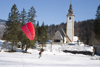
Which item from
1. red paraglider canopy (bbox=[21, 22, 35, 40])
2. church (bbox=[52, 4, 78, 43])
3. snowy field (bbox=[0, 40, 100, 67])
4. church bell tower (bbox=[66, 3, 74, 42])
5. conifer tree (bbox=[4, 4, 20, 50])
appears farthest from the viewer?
church bell tower (bbox=[66, 3, 74, 42])

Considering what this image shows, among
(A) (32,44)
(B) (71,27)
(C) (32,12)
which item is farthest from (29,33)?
(B) (71,27)

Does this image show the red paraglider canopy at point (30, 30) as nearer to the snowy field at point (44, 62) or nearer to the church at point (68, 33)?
the snowy field at point (44, 62)

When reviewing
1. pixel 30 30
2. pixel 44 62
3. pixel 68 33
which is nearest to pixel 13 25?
pixel 30 30

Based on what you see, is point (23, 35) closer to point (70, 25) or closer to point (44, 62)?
point (44, 62)

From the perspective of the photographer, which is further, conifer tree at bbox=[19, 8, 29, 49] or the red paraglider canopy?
conifer tree at bbox=[19, 8, 29, 49]

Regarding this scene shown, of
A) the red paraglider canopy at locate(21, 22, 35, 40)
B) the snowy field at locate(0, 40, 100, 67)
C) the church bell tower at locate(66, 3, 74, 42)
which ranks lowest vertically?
the snowy field at locate(0, 40, 100, 67)

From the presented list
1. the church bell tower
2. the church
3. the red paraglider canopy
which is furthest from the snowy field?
the church bell tower

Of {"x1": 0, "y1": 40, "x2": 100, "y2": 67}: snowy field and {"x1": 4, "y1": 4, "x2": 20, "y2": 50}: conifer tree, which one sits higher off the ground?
{"x1": 4, "y1": 4, "x2": 20, "y2": 50}: conifer tree

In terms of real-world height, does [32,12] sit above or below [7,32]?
above

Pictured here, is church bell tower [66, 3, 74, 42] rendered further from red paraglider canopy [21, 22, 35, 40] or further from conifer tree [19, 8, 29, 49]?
red paraglider canopy [21, 22, 35, 40]

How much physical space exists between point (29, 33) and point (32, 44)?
12.6 m

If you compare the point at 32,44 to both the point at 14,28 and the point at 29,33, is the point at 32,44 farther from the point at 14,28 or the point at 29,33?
the point at 29,33

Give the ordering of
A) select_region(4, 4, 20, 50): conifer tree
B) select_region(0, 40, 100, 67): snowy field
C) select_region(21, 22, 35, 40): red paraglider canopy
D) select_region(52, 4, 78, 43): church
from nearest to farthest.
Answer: select_region(0, 40, 100, 67): snowy field < select_region(21, 22, 35, 40): red paraglider canopy < select_region(4, 4, 20, 50): conifer tree < select_region(52, 4, 78, 43): church

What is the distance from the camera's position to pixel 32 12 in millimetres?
33562
